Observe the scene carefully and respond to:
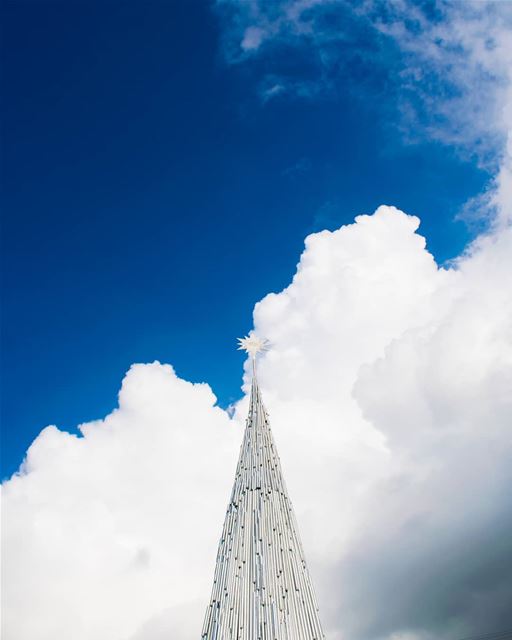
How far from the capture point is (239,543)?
26625mm

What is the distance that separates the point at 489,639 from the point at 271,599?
2998 inches

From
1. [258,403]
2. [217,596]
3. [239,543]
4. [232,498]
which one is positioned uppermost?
[258,403]

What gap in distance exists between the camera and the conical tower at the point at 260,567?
23906 mm

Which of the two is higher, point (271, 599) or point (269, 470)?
point (269, 470)

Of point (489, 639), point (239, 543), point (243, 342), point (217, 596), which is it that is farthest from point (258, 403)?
point (489, 639)

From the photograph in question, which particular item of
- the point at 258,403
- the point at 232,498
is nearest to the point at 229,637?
the point at 232,498

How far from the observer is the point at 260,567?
1003 inches

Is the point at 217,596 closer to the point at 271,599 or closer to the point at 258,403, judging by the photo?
the point at 271,599

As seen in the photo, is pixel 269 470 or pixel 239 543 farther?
pixel 269 470

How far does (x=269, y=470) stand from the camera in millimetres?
29391

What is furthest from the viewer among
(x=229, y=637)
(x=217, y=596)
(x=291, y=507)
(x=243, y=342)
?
(x=243, y=342)

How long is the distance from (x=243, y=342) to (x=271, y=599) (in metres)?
15.8

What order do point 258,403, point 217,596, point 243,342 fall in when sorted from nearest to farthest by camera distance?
point 217,596, point 258,403, point 243,342

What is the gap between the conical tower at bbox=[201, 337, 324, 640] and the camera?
23.9m
